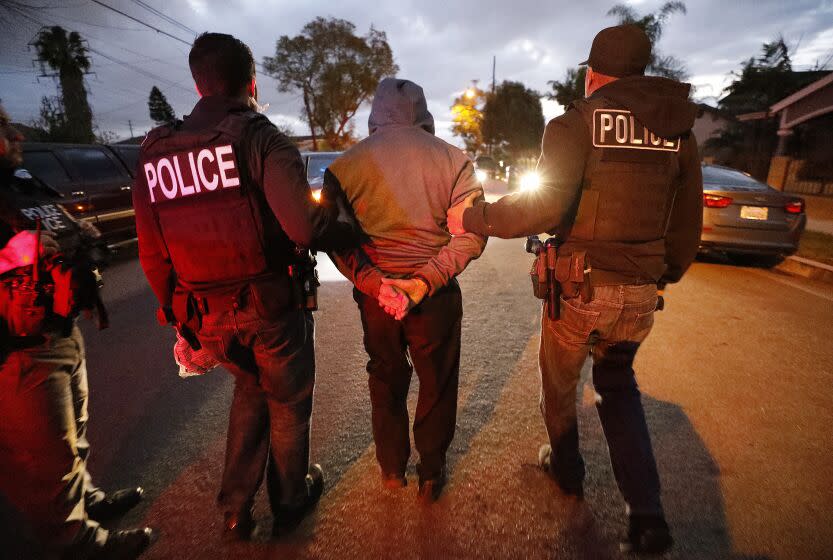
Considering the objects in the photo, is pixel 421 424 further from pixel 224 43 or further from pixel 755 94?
pixel 755 94

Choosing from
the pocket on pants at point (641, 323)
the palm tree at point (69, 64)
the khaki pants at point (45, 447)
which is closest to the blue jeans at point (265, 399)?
the khaki pants at point (45, 447)

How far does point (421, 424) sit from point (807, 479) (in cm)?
205

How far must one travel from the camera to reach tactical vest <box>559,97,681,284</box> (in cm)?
175

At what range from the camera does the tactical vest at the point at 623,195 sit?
1.75 meters

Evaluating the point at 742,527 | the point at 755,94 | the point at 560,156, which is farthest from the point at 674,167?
the point at 755,94

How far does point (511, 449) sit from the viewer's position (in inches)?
102

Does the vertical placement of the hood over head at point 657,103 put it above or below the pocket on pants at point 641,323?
above

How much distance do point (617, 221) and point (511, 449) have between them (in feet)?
4.82

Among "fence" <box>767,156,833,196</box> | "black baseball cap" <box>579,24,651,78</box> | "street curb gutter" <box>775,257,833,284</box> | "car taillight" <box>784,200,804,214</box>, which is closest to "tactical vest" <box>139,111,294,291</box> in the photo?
"black baseball cap" <box>579,24,651,78</box>

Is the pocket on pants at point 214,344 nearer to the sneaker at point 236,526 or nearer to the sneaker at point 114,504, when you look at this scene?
the sneaker at point 236,526

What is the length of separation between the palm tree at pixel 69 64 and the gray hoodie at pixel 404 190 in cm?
3095

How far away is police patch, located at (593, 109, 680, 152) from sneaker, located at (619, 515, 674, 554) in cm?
156

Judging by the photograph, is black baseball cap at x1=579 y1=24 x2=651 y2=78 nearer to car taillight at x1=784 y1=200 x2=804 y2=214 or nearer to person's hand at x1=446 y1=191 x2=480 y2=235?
person's hand at x1=446 y1=191 x2=480 y2=235

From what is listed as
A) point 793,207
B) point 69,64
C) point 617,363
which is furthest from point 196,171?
point 69,64
